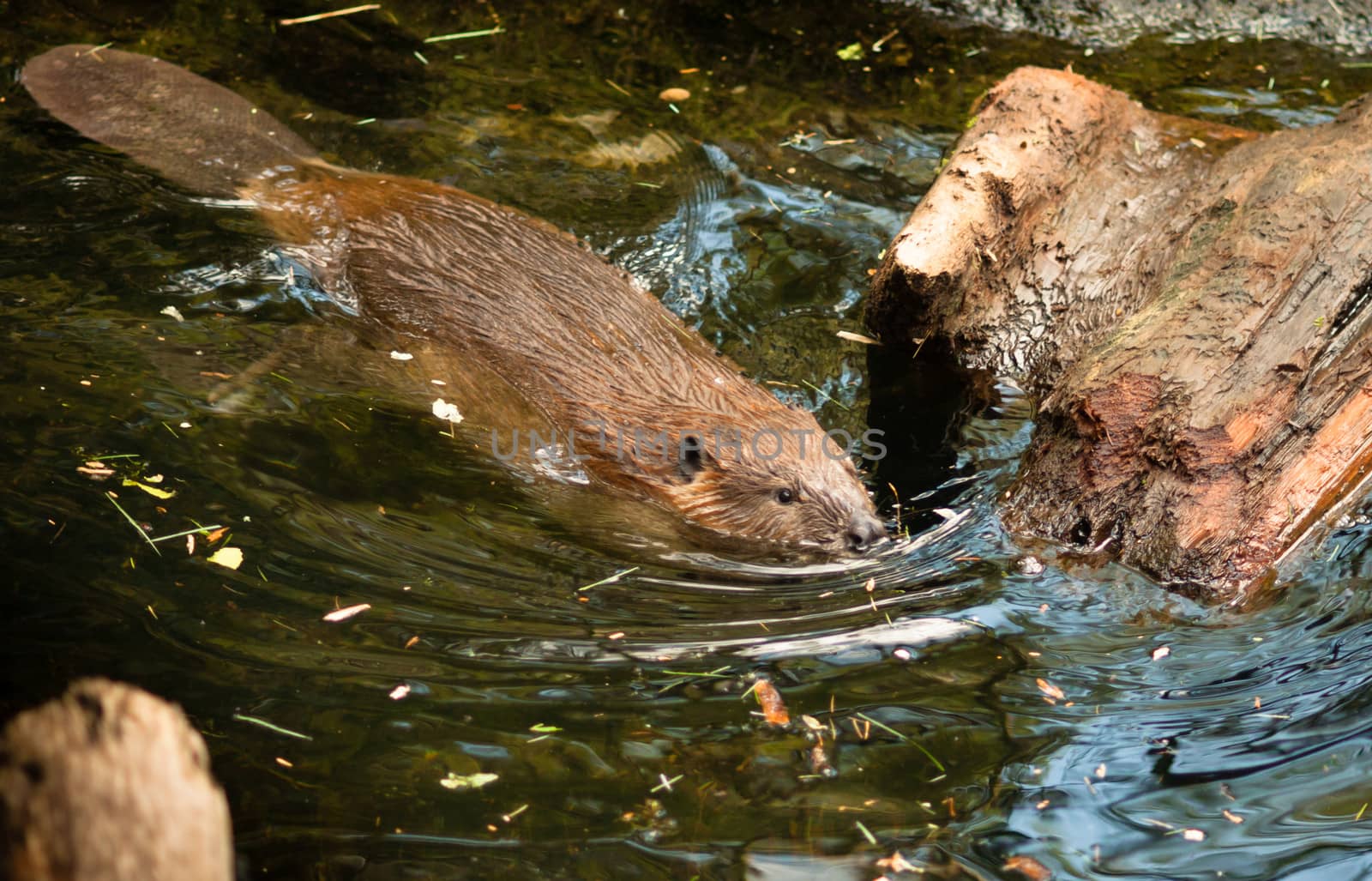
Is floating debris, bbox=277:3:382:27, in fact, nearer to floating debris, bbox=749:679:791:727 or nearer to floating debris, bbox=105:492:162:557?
floating debris, bbox=105:492:162:557

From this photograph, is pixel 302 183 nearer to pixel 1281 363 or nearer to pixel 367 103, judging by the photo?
pixel 367 103

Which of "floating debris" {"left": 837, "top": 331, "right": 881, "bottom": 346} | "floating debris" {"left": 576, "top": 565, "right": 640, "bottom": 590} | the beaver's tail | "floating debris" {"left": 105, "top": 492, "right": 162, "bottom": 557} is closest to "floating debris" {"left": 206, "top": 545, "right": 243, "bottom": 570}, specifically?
"floating debris" {"left": 105, "top": 492, "right": 162, "bottom": 557}

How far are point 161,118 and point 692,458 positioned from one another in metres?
2.99

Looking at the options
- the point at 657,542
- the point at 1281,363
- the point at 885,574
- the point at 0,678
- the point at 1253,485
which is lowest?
the point at 0,678

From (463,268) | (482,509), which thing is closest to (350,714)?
(482,509)

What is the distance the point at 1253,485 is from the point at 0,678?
3677 mm

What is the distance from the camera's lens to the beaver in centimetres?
439

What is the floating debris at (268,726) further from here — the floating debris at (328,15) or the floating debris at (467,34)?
the floating debris at (328,15)

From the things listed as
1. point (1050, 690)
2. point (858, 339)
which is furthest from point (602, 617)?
point (858, 339)

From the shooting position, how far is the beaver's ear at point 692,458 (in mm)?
4363

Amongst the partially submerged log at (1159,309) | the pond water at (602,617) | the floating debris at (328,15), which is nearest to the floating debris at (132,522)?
the pond water at (602,617)

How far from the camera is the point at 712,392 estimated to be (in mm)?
4535

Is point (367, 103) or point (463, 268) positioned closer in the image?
point (463, 268)

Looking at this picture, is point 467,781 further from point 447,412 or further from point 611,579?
point 447,412
